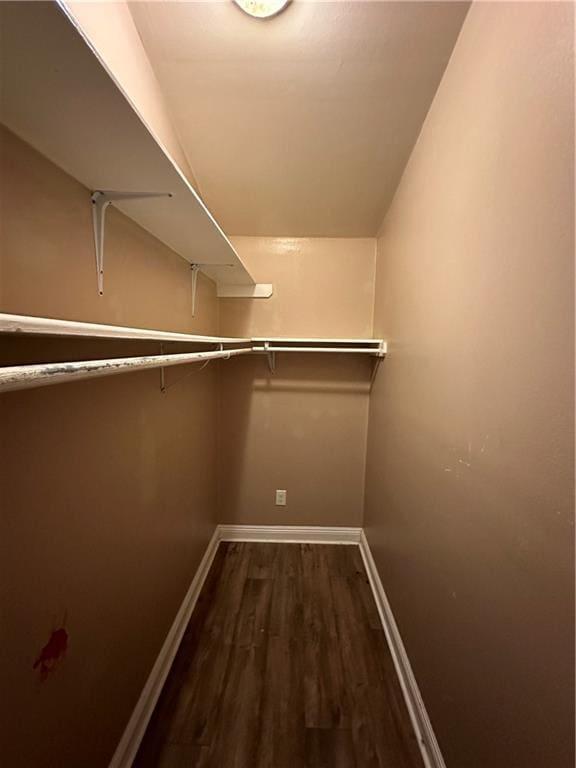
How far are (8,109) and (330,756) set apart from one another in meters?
1.93

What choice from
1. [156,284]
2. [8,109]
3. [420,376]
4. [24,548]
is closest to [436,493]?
[420,376]

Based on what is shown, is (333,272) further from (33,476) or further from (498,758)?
(498,758)

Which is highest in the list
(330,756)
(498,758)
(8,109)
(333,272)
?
(333,272)

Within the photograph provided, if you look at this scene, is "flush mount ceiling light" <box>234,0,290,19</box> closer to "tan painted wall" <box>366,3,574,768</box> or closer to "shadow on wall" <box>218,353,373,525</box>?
"tan painted wall" <box>366,3,574,768</box>

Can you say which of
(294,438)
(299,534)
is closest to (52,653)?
(294,438)

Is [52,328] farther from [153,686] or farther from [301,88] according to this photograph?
[153,686]

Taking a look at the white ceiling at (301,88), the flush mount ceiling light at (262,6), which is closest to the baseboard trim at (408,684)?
the white ceiling at (301,88)

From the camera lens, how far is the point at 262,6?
2.78ft

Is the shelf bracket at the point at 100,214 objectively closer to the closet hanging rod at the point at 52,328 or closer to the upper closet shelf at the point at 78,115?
the upper closet shelf at the point at 78,115

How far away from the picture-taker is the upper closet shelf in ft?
1.36

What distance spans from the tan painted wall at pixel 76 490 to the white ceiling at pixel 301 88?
59 cm

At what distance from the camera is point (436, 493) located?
0.95 meters

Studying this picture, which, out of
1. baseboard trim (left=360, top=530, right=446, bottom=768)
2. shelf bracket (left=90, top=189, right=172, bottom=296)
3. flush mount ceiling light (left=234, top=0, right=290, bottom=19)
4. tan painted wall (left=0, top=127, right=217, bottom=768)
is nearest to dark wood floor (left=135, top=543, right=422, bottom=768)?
baseboard trim (left=360, top=530, right=446, bottom=768)

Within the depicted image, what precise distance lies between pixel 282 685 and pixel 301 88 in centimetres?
233
